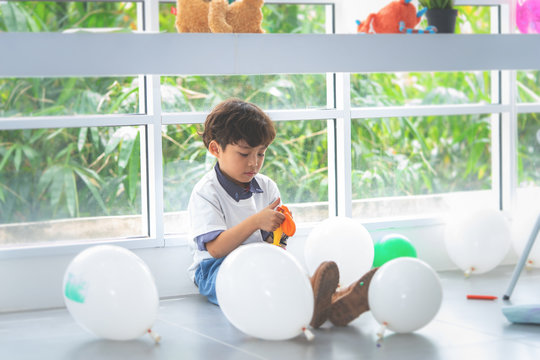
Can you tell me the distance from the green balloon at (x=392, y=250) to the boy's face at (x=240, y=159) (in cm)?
65

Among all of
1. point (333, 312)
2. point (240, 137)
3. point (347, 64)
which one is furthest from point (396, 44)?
point (333, 312)

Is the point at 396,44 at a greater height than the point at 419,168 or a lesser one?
greater

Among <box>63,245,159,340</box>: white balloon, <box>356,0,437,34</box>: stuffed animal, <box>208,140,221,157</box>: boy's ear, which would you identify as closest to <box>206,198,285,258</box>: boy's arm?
<box>208,140,221,157</box>: boy's ear

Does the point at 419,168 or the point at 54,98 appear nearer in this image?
the point at 54,98

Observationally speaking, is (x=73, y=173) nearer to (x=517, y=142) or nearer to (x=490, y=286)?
(x=490, y=286)

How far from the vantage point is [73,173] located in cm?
315

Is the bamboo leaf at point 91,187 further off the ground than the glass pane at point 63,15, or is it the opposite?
the glass pane at point 63,15

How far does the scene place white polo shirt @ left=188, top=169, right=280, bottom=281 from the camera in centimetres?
287

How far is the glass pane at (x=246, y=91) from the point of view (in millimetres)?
3268

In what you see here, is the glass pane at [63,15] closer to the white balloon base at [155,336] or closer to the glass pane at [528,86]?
the white balloon base at [155,336]

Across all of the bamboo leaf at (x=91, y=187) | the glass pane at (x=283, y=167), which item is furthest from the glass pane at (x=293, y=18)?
the bamboo leaf at (x=91, y=187)

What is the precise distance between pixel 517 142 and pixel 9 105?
239 cm

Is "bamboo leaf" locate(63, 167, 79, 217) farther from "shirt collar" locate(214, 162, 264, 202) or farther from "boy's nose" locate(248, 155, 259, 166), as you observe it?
"boy's nose" locate(248, 155, 259, 166)

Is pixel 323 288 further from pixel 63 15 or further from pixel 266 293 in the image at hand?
pixel 63 15
